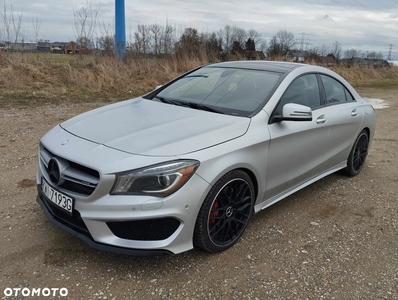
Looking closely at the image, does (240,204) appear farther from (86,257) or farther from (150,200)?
(86,257)

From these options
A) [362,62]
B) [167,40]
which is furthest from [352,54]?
[167,40]

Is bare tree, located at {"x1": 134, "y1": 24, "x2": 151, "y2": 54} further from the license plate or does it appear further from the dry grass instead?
the license plate

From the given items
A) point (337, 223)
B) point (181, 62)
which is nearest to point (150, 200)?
point (337, 223)

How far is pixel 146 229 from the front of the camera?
7.95ft

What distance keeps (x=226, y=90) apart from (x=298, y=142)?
0.89 metres

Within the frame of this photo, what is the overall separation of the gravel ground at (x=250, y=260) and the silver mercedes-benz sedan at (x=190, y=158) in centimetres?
25

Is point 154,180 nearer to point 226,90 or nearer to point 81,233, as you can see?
point 81,233

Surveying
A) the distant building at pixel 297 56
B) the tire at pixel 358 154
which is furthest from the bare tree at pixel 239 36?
the tire at pixel 358 154

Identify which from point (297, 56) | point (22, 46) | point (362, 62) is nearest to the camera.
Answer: point (22, 46)

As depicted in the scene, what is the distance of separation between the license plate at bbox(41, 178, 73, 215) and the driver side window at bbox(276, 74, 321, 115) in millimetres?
1947

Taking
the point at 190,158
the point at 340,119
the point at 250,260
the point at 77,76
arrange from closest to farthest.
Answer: the point at 190,158
the point at 250,260
the point at 340,119
the point at 77,76

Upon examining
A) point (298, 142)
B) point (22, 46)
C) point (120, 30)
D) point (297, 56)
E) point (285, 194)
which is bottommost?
point (285, 194)

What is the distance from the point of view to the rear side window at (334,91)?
415cm

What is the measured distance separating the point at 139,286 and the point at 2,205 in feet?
6.18
